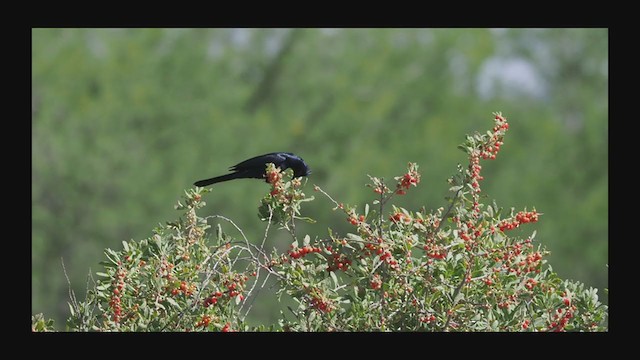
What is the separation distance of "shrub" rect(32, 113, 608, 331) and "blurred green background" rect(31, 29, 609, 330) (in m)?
14.1

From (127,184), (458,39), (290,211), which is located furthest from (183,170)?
(290,211)

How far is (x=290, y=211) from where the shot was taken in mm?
3922

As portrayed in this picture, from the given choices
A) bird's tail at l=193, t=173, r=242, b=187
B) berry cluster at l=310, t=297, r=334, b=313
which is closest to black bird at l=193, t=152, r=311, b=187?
bird's tail at l=193, t=173, r=242, b=187

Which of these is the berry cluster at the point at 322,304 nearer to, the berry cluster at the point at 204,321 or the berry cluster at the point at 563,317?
the berry cluster at the point at 204,321

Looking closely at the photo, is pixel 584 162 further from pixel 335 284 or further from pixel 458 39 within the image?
pixel 335 284

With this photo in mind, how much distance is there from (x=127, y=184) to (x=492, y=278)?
16842 mm

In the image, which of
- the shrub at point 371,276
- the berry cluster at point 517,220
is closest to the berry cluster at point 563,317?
the shrub at point 371,276

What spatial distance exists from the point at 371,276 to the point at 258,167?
1.80 m

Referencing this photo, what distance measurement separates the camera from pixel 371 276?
362 cm

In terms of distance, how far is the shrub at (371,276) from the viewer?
362 cm

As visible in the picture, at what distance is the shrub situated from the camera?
11.9 feet

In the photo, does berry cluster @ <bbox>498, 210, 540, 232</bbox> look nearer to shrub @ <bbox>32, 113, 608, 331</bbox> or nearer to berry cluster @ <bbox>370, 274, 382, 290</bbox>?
shrub @ <bbox>32, 113, 608, 331</bbox>

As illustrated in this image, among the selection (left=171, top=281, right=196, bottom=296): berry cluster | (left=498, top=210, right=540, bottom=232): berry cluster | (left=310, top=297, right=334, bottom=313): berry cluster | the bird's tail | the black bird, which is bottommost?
(left=310, top=297, right=334, bottom=313): berry cluster

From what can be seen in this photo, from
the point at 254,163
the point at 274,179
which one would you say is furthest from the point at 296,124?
the point at 274,179
